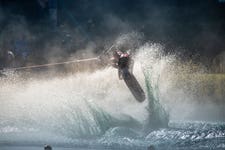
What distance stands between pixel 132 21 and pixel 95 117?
997 centimetres

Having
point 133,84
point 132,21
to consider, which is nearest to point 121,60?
point 133,84

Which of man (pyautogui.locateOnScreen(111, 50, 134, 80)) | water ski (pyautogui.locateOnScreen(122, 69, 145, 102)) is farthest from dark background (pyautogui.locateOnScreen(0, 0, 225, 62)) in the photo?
man (pyautogui.locateOnScreen(111, 50, 134, 80))

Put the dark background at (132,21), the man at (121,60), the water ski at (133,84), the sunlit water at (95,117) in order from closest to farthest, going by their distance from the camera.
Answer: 1. the sunlit water at (95,117)
2. the man at (121,60)
3. the water ski at (133,84)
4. the dark background at (132,21)

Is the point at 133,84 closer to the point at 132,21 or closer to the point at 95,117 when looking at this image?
the point at 95,117

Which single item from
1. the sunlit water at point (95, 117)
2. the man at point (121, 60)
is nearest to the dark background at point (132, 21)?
the sunlit water at point (95, 117)

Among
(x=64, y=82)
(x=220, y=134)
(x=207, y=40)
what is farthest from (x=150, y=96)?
(x=207, y=40)

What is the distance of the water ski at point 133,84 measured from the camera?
17.8 m

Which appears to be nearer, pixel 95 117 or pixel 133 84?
pixel 95 117

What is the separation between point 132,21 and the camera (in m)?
26.5

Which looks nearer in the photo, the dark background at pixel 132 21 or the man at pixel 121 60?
the man at pixel 121 60

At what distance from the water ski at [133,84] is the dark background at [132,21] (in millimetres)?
5832

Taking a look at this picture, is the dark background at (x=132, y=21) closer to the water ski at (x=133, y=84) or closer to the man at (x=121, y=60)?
the water ski at (x=133, y=84)

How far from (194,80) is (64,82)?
4.83m

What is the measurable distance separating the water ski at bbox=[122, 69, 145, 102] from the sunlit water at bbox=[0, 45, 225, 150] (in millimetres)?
241
